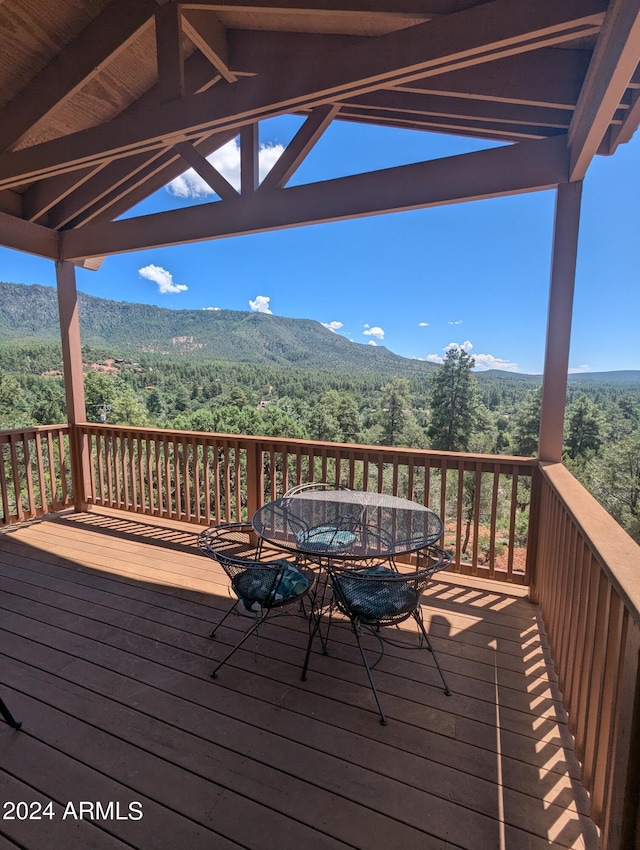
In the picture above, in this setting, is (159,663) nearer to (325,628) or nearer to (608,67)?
(325,628)

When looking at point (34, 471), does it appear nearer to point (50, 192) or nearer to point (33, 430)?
point (33, 430)

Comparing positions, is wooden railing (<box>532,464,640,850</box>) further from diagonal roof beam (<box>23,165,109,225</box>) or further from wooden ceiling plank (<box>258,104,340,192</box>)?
diagonal roof beam (<box>23,165,109,225</box>)

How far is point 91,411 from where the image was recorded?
35.4 feet

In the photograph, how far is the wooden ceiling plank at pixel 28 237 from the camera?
371 cm

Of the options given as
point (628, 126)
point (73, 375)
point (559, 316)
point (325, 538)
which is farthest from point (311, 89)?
point (73, 375)

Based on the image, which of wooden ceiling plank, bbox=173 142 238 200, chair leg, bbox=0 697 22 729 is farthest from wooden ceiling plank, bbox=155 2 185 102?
chair leg, bbox=0 697 22 729

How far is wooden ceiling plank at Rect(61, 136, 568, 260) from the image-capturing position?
2.51 metres

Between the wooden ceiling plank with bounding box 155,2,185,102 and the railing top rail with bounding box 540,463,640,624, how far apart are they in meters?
2.98

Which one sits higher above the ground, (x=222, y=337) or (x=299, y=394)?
(x=222, y=337)

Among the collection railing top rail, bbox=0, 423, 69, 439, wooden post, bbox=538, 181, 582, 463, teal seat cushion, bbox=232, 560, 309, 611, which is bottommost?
teal seat cushion, bbox=232, 560, 309, 611

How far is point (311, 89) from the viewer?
76.5 inches

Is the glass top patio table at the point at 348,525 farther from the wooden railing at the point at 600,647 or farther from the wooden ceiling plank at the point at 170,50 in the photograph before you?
the wooden ceiling plank at the point at 170,50

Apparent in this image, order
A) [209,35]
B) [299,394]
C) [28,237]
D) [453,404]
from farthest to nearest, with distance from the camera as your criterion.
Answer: [453,404] < [299,394] < [28,237] < [209,35]

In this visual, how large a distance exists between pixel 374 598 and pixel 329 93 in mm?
2483
